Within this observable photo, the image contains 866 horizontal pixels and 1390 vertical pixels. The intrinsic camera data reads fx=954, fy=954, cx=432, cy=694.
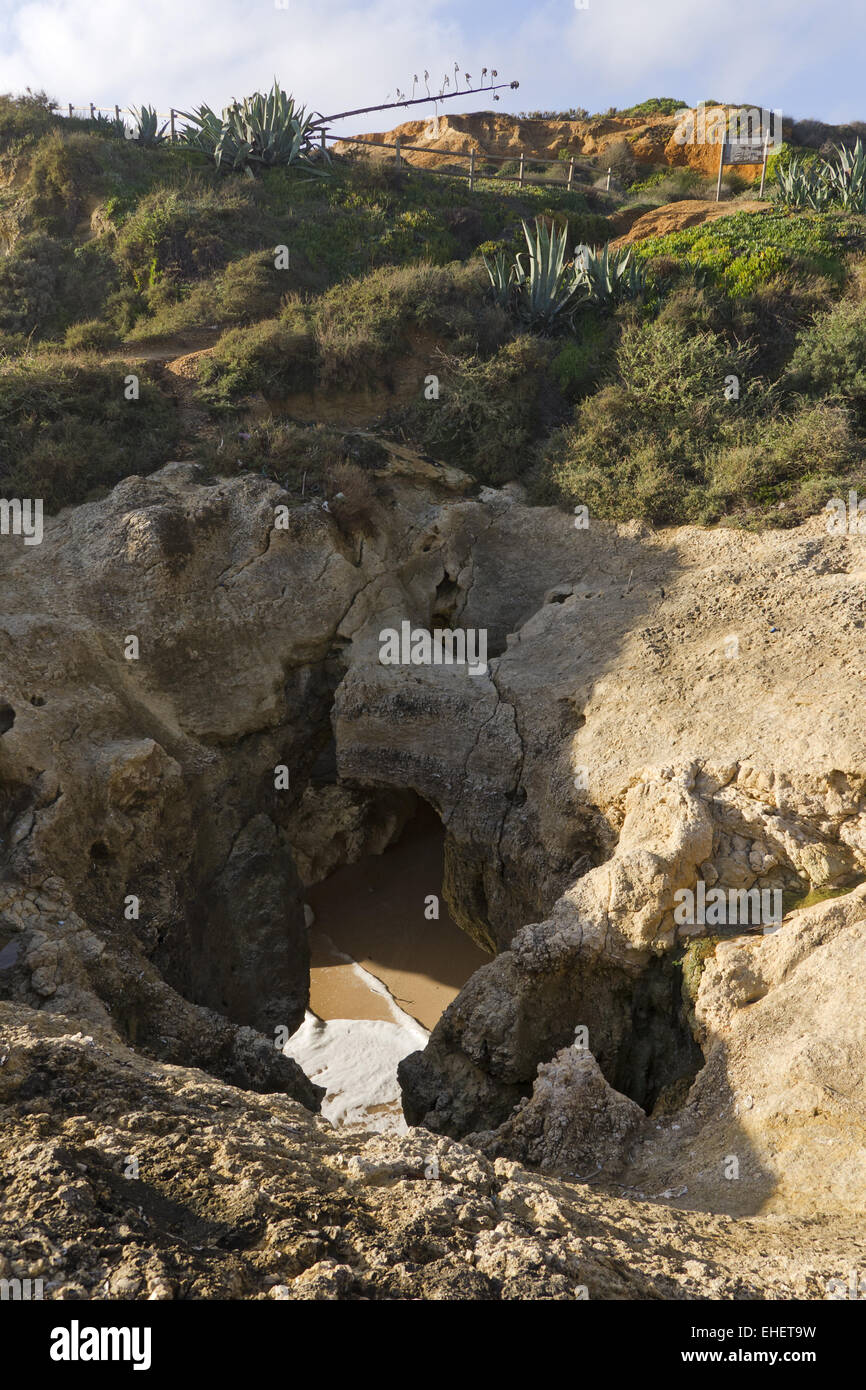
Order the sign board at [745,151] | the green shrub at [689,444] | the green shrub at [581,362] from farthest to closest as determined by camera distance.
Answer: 1. the sign board at [745,151]
2. the green shrub at [581,362]
3. the green shrub at [689,444]

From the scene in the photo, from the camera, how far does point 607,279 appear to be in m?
13.6

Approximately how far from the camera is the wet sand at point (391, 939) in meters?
11.7

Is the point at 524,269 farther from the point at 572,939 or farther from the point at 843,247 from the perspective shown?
the point at 572,939

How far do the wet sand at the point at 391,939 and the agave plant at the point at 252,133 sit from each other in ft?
43.8

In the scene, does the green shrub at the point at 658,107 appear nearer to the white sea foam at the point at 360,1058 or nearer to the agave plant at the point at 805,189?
the agave plant at the point at 805,189

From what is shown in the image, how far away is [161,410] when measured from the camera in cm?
→ 1149

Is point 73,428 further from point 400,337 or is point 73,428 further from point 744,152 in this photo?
point 744,152

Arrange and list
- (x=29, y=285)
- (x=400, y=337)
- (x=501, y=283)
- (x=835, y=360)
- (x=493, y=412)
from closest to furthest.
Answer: (x=835, y=360), (x=493, y=412), (x=400, y=337), (x=501, y=283), (x=29, y=285)

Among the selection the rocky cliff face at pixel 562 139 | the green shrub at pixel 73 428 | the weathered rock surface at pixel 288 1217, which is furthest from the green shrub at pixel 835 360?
the rocky cliff face at pixel 562 139

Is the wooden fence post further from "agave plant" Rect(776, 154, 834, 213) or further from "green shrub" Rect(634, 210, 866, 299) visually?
"green shrub" Rect(634, 210, 866, 299)

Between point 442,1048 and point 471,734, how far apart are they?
2.86 meters

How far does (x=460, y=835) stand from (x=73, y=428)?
6.32 meters

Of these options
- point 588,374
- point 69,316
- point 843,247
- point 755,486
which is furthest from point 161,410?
point 843,247

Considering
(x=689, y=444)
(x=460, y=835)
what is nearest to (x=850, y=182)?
(x=689, y=444)
